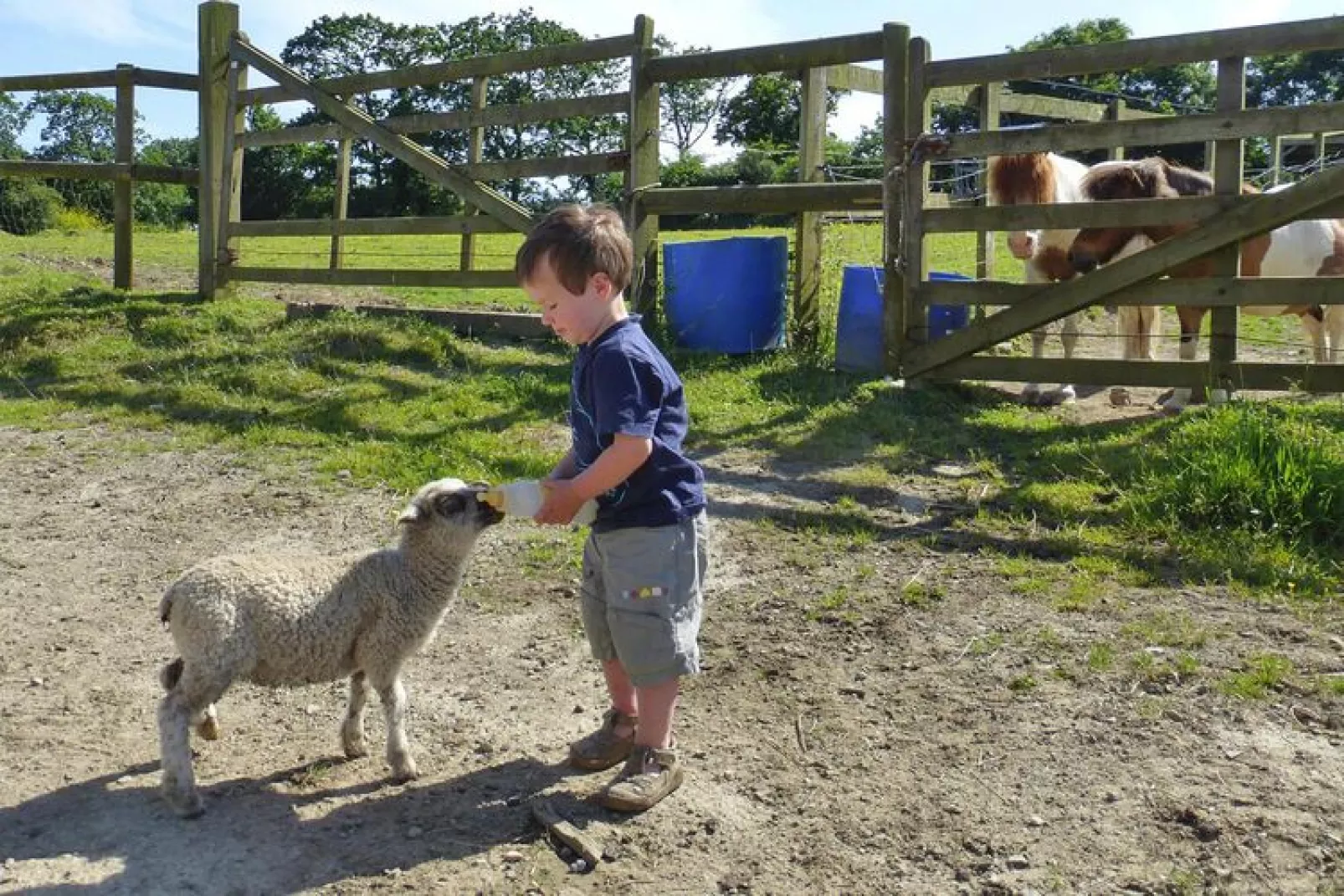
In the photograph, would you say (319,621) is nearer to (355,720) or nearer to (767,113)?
(355,720)

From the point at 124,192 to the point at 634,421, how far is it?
33.8 feet

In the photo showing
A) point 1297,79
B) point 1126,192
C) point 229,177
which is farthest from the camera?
point 1297,79

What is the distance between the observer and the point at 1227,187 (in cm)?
686

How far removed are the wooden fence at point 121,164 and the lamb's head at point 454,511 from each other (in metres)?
9.26

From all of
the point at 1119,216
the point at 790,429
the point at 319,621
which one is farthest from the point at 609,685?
the point at 1119,216

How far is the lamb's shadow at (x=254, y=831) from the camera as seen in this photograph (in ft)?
9.98

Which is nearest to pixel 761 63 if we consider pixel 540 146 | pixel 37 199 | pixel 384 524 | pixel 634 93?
pixel 634 93

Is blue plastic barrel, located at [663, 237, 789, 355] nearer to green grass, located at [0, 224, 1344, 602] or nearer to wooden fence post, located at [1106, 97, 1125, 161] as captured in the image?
green grass, located at [0, 224, 1344, 602]

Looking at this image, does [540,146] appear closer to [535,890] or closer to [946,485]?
[946,485]

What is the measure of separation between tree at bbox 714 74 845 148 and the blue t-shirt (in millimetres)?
45037

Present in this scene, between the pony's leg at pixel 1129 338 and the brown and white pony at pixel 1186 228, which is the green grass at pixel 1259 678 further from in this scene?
the brown and white pony at pixel 1186 228

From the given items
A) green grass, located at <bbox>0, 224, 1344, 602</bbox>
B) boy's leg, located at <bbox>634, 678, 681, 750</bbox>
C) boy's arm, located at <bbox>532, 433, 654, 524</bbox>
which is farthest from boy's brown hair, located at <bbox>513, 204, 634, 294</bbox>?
green grass, located at <bbox>0, 224, 1344, 602</bbox>

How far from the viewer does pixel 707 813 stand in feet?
11.1

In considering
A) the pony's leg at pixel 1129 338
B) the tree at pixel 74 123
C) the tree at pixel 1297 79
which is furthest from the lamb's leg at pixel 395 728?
the tree at pixel 74 123
